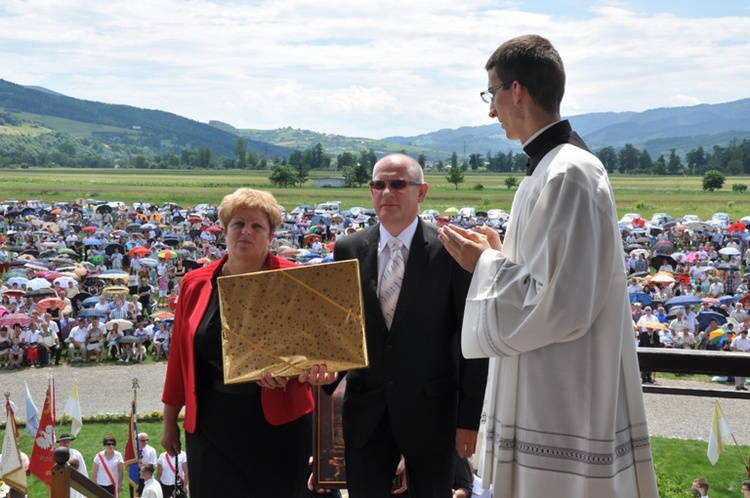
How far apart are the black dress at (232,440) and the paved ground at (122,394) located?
9.77m

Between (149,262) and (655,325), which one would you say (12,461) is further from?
(149,262)

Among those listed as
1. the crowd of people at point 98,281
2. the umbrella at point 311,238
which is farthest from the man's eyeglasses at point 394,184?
the umbrella at point 311,238

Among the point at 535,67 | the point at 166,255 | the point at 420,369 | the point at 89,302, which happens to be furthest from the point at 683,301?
the point at 535,67

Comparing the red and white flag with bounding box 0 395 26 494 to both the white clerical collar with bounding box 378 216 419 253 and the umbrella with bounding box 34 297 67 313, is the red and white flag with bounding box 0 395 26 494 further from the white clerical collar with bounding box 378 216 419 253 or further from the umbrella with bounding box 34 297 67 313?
the umbrella with bounding box 34 297 67 313

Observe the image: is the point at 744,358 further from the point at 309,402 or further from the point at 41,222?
the point at 41,222

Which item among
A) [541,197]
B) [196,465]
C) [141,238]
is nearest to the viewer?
[541,197]

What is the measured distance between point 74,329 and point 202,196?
230 ft

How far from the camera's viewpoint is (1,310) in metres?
22.1

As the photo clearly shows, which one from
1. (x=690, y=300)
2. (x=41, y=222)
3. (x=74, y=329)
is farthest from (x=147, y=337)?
(x=41, y=222)

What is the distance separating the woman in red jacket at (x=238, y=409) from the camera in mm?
3324

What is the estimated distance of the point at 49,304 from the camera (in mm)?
22531

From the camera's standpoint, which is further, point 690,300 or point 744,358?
point 690,300

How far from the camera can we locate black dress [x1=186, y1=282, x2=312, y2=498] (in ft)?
11.0

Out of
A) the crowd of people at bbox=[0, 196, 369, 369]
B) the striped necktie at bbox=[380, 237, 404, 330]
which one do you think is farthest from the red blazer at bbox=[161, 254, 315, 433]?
the crowd of people at bbox=[0, 196, 369, 369]
